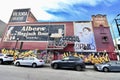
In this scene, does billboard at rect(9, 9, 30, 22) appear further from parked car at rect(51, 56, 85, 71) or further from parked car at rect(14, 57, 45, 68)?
parked car at rect(51, 56, 85, 71)

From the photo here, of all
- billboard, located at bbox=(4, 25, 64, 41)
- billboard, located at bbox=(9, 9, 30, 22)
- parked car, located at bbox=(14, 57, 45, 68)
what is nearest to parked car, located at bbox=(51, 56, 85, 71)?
parked car, located at bbox=(14, 57, 45, 68)

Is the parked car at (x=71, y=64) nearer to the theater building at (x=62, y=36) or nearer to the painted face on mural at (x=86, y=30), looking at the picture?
the theater building at (x=62, y=36)

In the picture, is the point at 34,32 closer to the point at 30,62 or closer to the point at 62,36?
the point at 62,36

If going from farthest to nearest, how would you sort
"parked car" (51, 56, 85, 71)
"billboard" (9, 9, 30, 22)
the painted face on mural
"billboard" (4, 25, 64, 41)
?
"billboard" (9, 9, 30, 22) → "billboard" (4, 25, 64, 41) → the painted face on mural → "parked car" (51, 56, 85, 71)

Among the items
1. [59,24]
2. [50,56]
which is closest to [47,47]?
[50,56]

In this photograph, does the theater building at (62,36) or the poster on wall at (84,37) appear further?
the theater building at (62,36)

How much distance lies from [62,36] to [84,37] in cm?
403

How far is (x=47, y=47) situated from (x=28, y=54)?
370 cm

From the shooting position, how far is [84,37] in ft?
90.1

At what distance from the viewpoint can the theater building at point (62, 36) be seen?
26328mm

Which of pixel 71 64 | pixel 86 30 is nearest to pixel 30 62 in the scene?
pixel 71 64

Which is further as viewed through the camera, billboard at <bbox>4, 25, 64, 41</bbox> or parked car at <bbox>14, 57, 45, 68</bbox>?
billboard at <bbox>4, 25, 64, 41</bbox>

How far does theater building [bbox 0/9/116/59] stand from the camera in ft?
86.4

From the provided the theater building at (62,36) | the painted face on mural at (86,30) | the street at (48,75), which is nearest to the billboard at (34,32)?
the theater building at (62,36)
